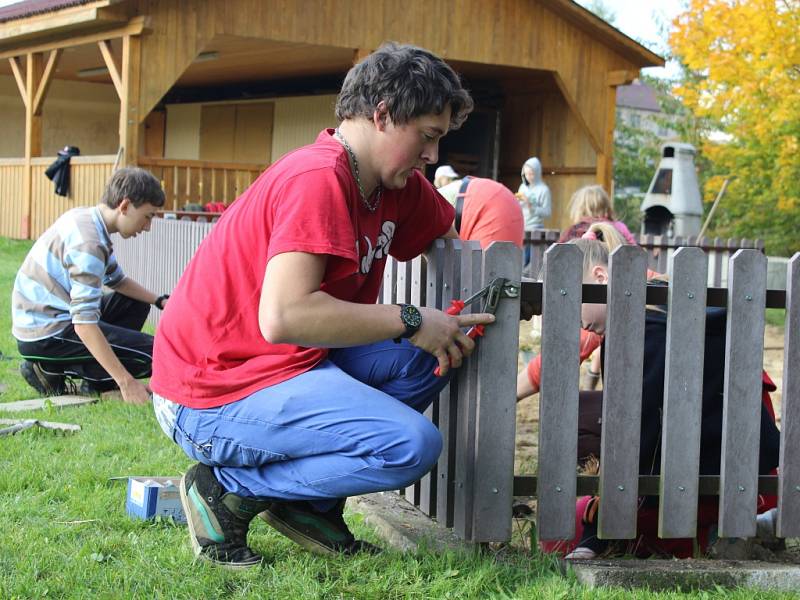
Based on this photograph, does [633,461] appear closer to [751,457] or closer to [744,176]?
[751,457]

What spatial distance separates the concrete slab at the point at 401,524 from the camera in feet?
11.6

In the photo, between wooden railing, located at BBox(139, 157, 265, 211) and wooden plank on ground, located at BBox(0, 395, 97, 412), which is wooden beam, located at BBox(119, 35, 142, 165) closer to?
wooden railing, located at BBox(139, 157, 265, 211)

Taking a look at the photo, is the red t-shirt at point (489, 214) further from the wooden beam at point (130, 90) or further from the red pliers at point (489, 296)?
the wooden beam at point (130, 90)

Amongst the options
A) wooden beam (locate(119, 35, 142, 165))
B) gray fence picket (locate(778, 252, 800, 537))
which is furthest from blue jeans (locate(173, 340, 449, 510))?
wooden beam (locate(119, 35, 142, 165))

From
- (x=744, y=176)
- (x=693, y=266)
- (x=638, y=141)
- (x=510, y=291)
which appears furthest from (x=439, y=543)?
(x=638, y=141)

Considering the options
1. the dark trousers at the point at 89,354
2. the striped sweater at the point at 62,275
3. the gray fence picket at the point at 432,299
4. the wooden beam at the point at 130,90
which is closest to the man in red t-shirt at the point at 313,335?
the gray fence picket at the point at 432,299

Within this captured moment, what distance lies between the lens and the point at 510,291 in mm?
3348

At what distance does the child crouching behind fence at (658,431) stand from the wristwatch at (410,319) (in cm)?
84

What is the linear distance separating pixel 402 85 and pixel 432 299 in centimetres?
95

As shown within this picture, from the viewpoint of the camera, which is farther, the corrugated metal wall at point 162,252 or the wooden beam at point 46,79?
the wooden beam at point 46,79

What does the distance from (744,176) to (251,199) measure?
20.1m

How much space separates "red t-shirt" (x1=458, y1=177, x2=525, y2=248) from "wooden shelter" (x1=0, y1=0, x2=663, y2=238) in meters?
8.85

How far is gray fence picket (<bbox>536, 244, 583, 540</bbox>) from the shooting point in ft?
11.1

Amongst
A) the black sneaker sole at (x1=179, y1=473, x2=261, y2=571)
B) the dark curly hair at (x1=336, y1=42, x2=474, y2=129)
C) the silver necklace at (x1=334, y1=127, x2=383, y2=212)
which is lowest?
the black sneaker sole at (x1=179, y1=473, x2=261, y2=571)
